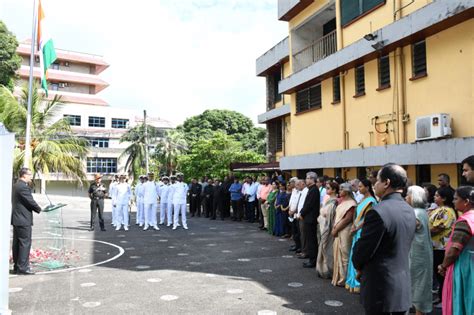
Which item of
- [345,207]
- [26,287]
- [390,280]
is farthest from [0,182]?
[345,207]

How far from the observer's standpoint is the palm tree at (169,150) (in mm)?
41781

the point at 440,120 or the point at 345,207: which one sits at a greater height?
the point at 440,120

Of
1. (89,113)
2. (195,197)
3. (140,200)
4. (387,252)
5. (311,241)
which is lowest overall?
(311,241)

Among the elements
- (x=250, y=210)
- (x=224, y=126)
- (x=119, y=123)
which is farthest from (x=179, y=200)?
(x=119, y=123)

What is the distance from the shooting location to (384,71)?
1245 centimetres

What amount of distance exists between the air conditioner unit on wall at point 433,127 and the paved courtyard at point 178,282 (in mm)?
4202

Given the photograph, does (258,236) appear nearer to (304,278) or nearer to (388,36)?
(304,278)

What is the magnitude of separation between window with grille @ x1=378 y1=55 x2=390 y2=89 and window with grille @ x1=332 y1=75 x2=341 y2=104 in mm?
2316

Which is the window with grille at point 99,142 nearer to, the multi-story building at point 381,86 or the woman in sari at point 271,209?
the multi-story building at point 381,86

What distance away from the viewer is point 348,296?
656 centimetres

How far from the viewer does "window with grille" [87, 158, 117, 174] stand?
51.1 m

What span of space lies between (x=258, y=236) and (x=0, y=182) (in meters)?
8.83

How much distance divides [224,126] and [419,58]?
1588 inches

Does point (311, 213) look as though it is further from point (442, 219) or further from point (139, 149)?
point (139, 149)
